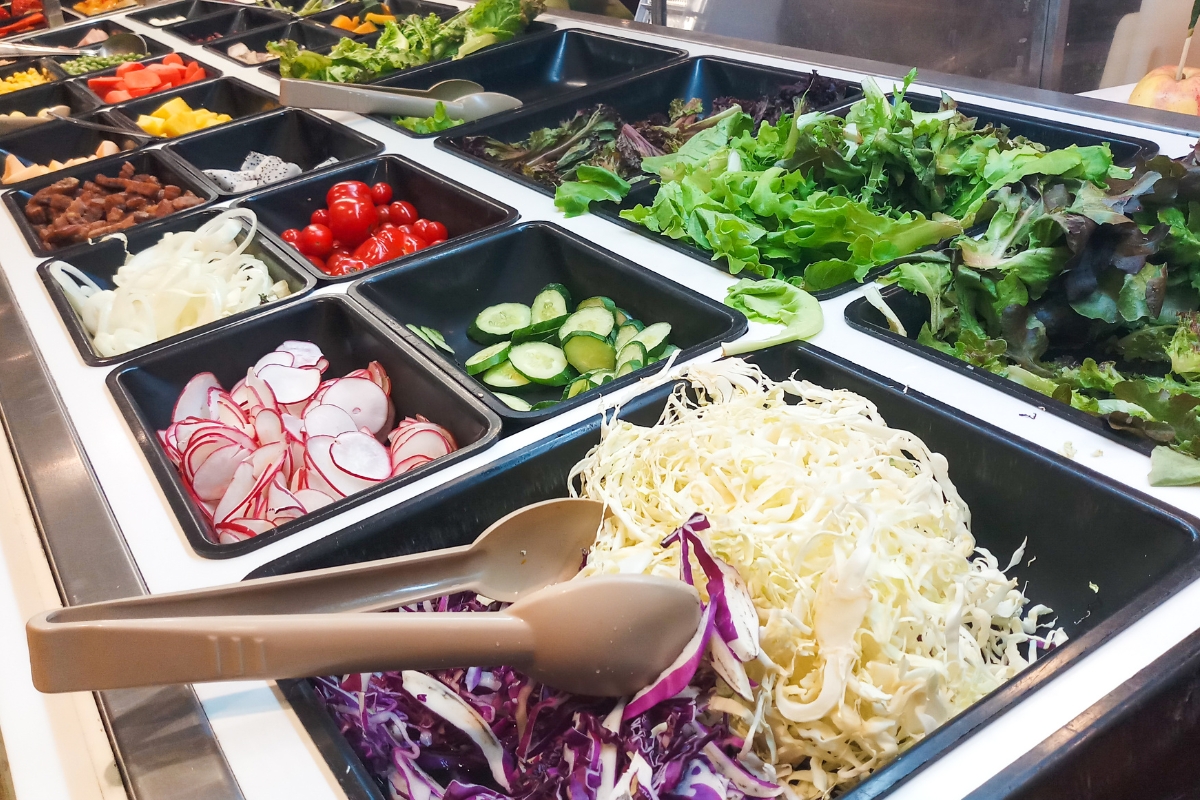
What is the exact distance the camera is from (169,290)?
1.84 meters

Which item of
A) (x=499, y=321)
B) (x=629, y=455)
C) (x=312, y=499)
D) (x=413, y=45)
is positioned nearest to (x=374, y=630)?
(x=629, y=455)

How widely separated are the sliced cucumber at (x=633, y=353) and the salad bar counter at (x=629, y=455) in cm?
3

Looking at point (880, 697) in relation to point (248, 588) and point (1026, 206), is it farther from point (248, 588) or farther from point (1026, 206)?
point (1026, 206)

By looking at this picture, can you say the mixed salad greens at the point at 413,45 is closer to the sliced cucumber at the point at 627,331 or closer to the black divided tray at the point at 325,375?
the black divided tray at the point at 325,375

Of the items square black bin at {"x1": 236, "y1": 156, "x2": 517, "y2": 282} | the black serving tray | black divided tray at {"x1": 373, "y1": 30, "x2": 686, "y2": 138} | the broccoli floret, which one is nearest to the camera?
the broccoli floret

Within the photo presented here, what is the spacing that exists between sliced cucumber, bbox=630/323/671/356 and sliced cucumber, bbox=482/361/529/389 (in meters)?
0.25

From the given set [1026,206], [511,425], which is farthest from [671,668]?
[1026,206]

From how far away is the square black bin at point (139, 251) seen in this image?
5.30ft

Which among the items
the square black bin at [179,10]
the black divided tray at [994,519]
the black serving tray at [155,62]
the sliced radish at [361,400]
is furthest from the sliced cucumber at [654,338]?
the square black bin at [179,10]

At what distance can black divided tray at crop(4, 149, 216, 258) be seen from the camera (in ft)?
7.76

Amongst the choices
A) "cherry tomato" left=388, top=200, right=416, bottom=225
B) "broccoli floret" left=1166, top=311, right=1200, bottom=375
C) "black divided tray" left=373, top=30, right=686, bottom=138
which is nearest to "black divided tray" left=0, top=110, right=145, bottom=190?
"black divided tray" left=373, top=30, right=686, bottom=138

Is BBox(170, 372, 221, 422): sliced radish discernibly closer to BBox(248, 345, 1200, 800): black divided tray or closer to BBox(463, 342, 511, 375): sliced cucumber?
BBox(463, 342, 511, 375): sliced cucumber

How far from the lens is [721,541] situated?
99cm

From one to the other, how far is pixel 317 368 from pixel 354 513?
1.78 feet
